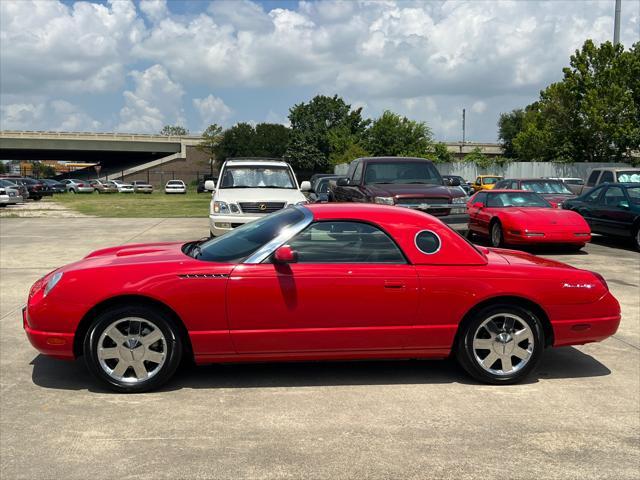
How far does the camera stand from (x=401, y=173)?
13.4 meters

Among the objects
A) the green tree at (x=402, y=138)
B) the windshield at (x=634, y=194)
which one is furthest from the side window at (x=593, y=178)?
the green tree at (x=402, y=138)

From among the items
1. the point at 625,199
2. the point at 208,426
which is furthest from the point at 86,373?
the point at 625,199

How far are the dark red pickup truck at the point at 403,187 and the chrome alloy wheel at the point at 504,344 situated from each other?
22.7 ft

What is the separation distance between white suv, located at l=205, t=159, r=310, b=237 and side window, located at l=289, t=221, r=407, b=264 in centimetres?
637

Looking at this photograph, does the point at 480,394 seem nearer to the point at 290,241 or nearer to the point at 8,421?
the point at 290,241

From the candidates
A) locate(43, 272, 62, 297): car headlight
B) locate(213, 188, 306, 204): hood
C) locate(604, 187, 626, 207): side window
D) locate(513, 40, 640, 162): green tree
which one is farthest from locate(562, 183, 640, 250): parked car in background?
locate(513, 40, 640, 162): green tree

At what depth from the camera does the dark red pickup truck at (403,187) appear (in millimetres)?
11984

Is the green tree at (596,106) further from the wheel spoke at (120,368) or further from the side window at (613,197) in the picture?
the wheel spoke at (120,368)

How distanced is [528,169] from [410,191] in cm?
3390

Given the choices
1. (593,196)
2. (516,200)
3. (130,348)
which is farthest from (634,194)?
(130,348)

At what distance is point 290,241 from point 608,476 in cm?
258

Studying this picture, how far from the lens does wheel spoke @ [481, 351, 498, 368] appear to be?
4855 millimetres

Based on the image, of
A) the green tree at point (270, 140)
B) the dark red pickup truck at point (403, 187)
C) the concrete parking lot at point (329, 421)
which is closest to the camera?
the concrete parking lot at point (329, 421)

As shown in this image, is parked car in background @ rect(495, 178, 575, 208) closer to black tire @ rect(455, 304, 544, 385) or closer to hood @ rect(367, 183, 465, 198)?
hood @ rect(367, 183, 465, 198)
